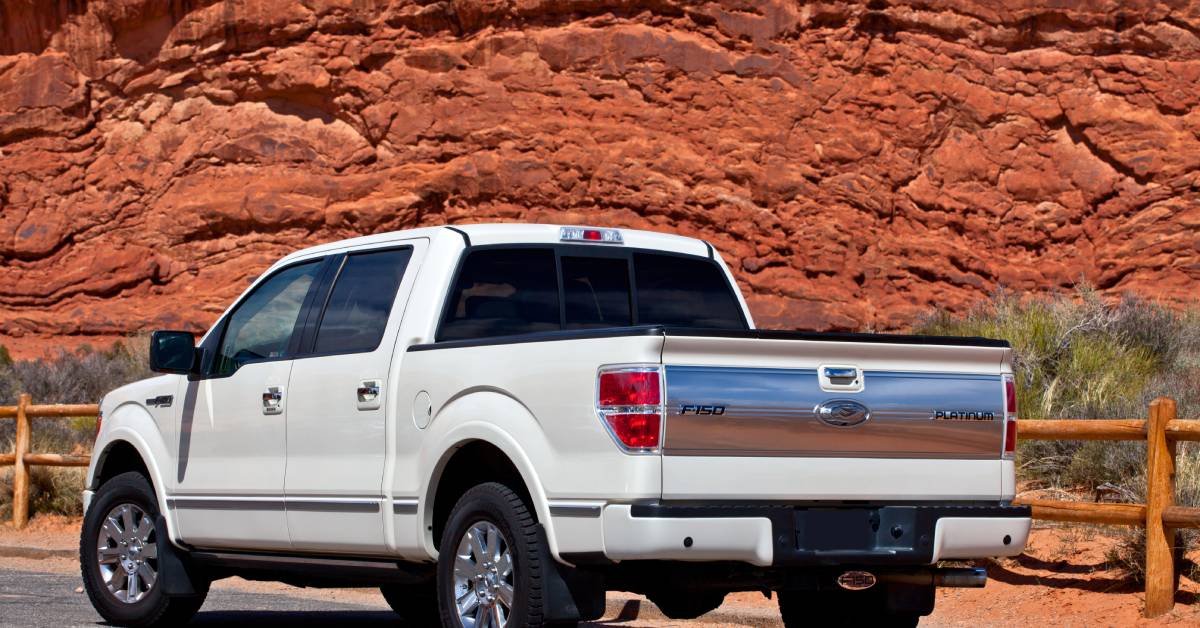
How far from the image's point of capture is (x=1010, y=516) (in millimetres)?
6859

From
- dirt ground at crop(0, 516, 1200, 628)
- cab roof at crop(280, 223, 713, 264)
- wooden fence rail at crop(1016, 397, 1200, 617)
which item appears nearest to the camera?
cab roof at crop(280, 223, 713, 264)

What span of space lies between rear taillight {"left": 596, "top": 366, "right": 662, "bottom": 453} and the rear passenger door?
164 centimetres

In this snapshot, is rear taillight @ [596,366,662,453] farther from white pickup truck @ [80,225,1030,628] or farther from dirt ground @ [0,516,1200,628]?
dirt ground @ [0,516,1200,628]

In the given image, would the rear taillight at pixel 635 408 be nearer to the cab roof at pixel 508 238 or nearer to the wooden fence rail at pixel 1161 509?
the cab roof at pixel 508 238

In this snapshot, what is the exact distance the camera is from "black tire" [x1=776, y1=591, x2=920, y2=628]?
24.3ft

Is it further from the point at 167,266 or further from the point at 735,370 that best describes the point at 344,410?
the point at 167,266

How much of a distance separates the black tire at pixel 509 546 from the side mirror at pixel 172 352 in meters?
2.47

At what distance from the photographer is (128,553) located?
30.1ft

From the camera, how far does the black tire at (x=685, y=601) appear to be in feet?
22.2

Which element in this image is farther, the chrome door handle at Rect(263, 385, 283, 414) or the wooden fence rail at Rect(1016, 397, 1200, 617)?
the wooden fence rail at Rect(1016, 397, 1200, 617)

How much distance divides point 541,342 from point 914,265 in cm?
2280

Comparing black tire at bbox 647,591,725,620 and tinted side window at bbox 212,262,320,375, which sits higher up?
tinted side window at bbox 212,262,320,375

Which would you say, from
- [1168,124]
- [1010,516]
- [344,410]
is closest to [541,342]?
[344,410]

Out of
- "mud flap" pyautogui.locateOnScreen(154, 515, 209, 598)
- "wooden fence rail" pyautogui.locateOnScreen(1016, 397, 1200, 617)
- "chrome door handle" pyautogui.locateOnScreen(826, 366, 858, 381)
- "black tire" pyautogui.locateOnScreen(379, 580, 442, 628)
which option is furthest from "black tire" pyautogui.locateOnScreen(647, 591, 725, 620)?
"mud flap" pyautogui.locateOnScreen(154, 515, 209, 598)
